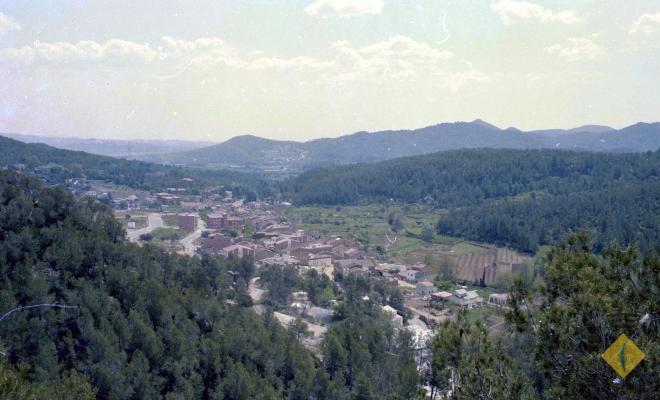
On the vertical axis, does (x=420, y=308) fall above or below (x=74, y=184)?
below

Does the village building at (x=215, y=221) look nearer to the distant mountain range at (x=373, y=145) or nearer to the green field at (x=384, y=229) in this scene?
the green field at (x=384, y=229)

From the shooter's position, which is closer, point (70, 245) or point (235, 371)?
point (235, 371)

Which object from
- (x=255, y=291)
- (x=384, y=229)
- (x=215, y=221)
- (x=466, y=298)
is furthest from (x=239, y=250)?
(x=384, y=229)

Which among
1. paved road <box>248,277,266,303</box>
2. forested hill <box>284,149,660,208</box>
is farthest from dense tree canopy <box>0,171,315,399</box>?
forested hill <box>284,149,660,208</box>

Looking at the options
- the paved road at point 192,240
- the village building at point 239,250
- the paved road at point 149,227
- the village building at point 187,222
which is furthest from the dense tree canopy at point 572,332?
the village building at point 187,222

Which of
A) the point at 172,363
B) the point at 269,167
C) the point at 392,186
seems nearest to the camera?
the point at 172,363

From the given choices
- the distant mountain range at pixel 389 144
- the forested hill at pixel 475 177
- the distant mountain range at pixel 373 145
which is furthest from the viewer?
the distant mountain range at pixel 389 144

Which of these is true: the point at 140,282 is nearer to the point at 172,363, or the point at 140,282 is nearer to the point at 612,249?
the point at 172,363

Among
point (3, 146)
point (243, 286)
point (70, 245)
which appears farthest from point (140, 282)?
point (3, 146)
